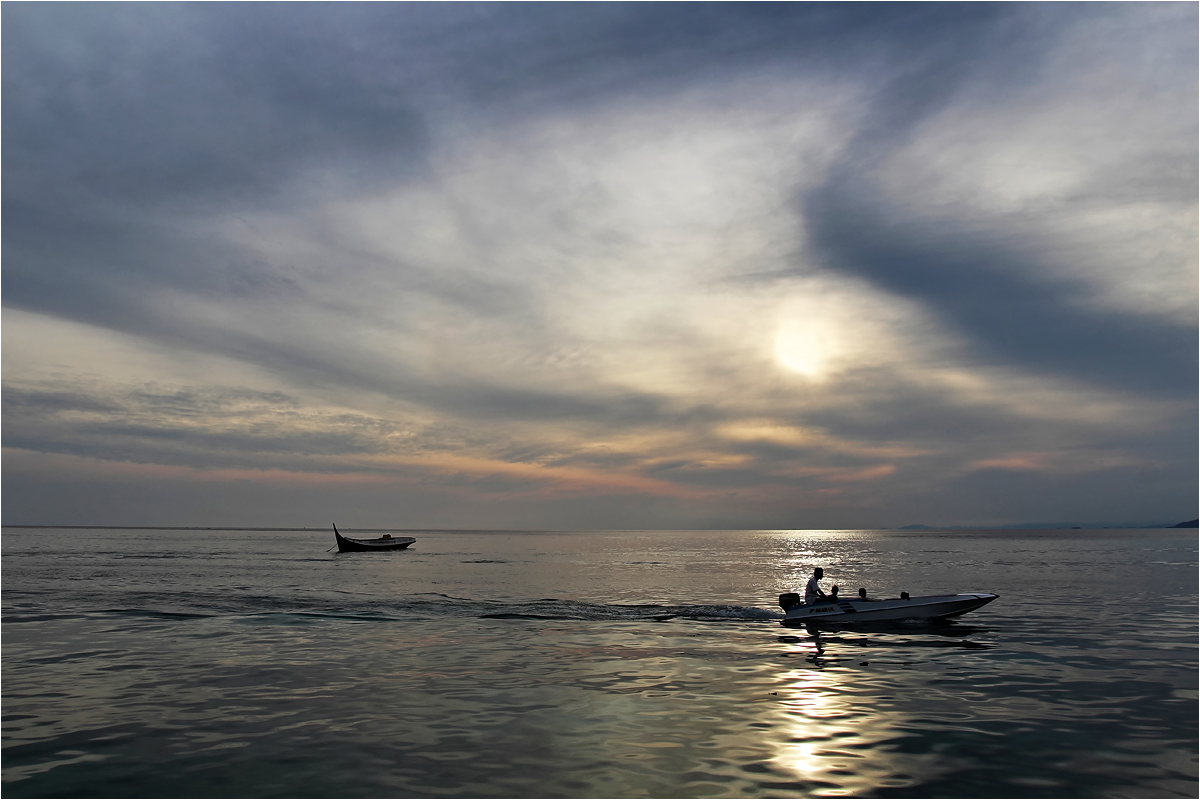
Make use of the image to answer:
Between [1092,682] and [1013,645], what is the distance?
715cm

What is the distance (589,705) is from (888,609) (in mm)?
21456

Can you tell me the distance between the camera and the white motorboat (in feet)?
113

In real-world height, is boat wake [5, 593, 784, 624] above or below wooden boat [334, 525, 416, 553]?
above

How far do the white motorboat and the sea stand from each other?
132cm

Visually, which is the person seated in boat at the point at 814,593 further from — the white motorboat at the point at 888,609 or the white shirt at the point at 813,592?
the white motorboat at the point at 888,609

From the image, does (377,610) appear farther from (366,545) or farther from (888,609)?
(366,545)

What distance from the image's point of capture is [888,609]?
34.3 meters

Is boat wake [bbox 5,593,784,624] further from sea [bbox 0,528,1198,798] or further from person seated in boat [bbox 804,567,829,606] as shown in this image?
person seated in boat [bbox 804,567,829,606]

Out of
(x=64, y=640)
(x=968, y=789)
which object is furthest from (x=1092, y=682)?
(x=64, y=640)

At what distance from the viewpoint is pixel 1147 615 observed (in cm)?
3822

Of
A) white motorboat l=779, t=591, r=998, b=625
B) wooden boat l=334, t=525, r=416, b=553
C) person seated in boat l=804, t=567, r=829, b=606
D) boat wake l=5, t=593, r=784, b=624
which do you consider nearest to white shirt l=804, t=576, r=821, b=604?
person seated in boat l=804, t=567, r=829, b=606

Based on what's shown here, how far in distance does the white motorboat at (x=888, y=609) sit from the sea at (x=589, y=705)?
1321 mm

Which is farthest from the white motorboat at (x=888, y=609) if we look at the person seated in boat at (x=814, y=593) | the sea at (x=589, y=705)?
the sea at (x=589, y=705)

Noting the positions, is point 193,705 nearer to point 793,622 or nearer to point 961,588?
point 793,622
